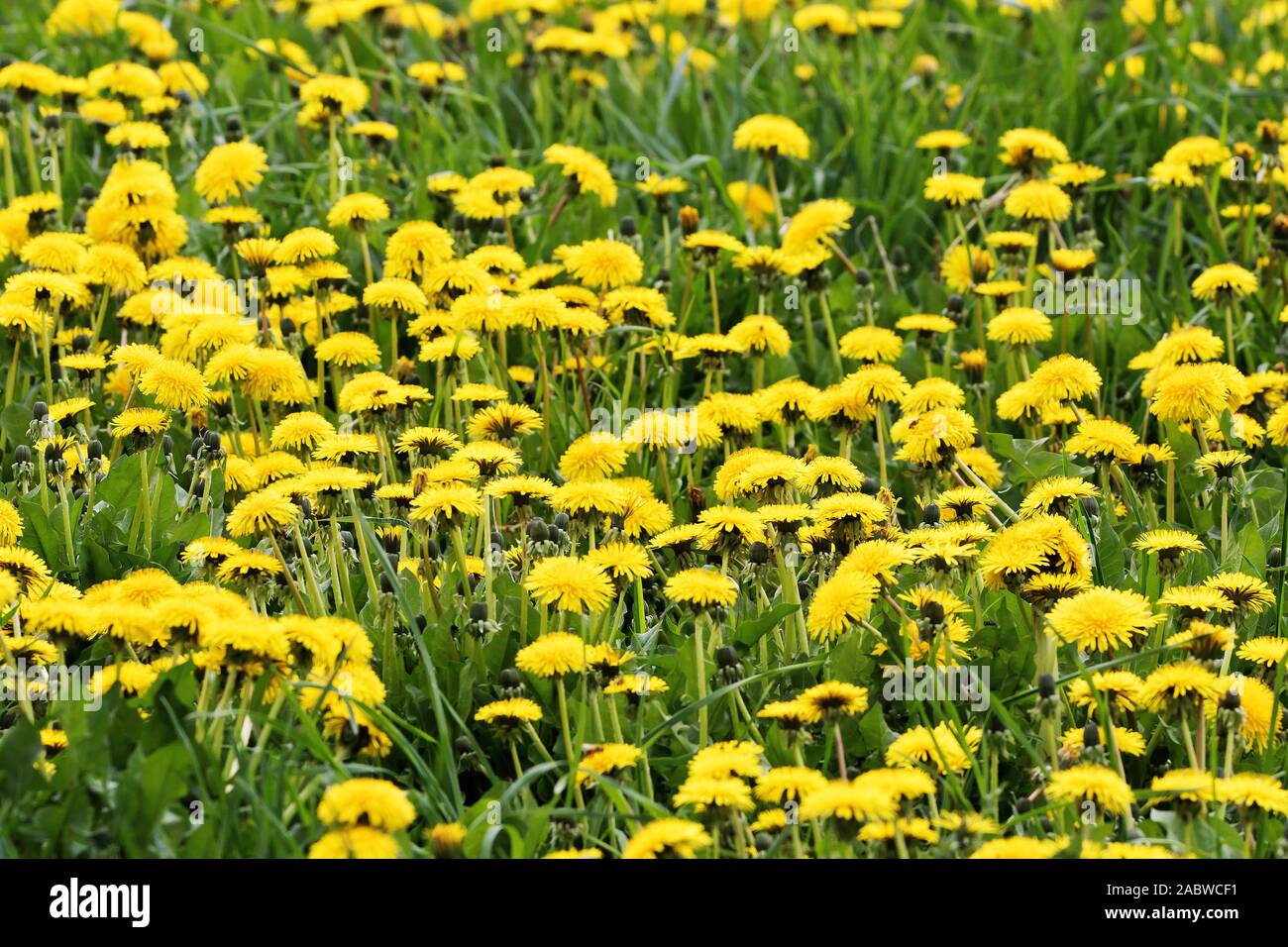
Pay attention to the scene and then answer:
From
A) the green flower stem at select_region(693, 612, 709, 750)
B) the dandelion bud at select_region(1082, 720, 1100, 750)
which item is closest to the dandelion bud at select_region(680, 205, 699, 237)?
the green flower stem at select_region(693, 612, 709, 750)

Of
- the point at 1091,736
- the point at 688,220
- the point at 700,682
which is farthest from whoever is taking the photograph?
the point at 688,220

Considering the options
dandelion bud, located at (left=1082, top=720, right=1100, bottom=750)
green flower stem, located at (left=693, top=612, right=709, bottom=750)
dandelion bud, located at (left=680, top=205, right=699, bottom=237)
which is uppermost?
dandelion bud, located at (left=680, top=205, right=699, bottom=237)

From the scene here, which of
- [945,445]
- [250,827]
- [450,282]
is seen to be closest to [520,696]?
[250,827]

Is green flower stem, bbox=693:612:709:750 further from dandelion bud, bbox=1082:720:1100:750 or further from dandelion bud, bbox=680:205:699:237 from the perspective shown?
dandelion bud, bbox=680:205:699:237

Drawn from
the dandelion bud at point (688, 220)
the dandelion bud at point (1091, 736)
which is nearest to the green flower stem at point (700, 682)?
the dandelion bud at point (1091, 736)

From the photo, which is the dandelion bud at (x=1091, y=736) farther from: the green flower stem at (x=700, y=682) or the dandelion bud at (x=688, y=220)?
the dandelion bud at (x=688, y=220)

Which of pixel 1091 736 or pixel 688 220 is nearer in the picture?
pixel 1091 736

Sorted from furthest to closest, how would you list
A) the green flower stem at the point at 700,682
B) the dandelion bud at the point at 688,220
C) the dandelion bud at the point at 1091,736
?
the dandelion bud at the point at 688,220
the green flower stem at the point at 700,682
the dandelion bud at the point at 1091,736

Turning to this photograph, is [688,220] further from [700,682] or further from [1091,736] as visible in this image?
[1091,736]

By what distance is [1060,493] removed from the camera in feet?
11.7

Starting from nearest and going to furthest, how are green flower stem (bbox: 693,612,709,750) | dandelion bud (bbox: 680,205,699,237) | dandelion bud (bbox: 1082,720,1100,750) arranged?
1. dandelion bud (bbox: 1082,720,1100,750)
2. green flower stem (bbox: 693,612,709,750)
3. dandelion bud (bbox: 680,205,699,237)

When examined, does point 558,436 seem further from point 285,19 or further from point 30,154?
point 285,19

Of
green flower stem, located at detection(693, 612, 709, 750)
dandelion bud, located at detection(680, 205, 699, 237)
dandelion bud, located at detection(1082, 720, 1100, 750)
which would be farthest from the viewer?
dandelion bud, located at detection(680, 205, 699, 237)

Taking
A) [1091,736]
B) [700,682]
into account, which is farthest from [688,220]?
[1091,736]
